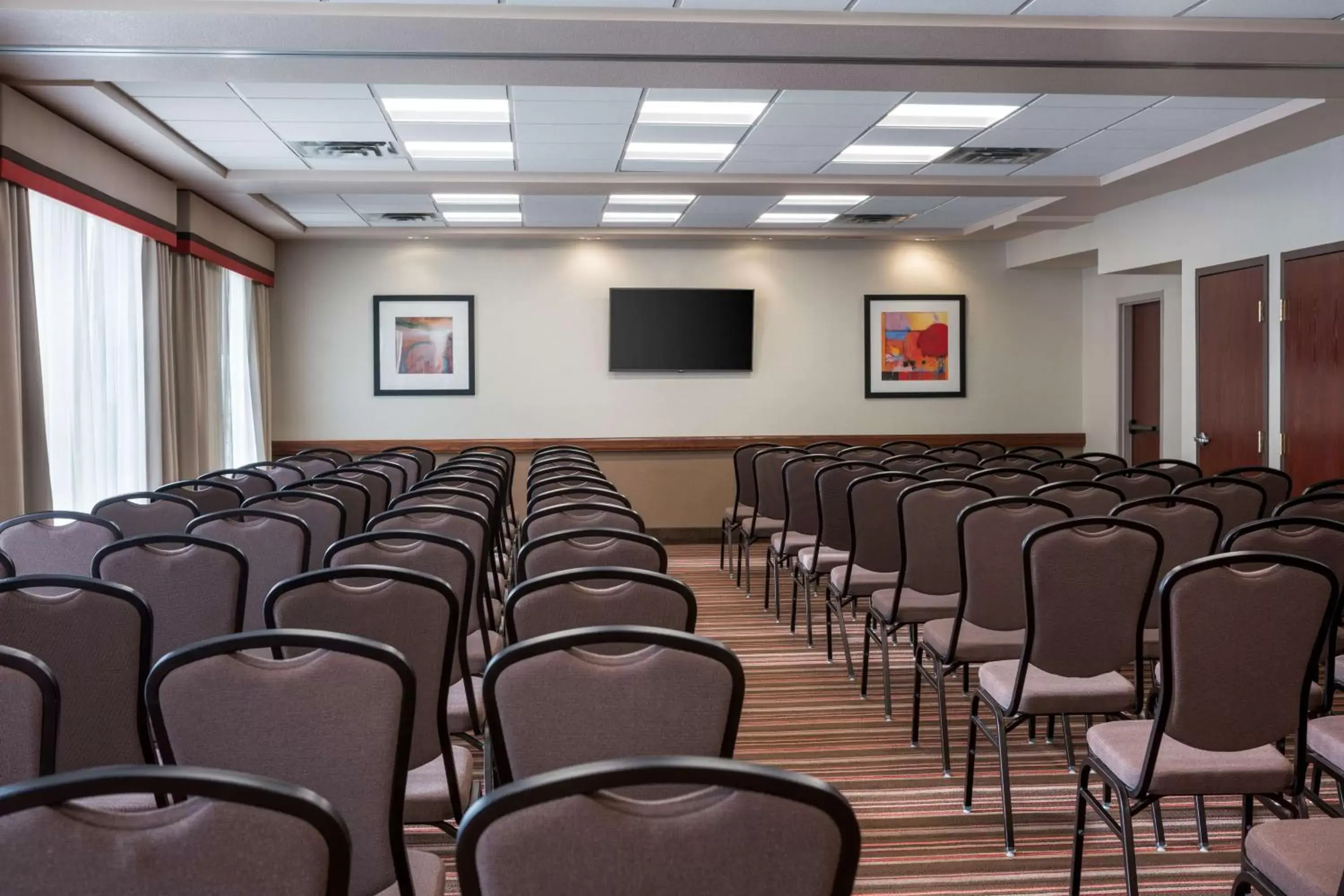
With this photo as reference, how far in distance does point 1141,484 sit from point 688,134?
11.2ft

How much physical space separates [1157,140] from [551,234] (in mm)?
5937

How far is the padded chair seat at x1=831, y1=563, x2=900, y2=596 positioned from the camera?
568cm

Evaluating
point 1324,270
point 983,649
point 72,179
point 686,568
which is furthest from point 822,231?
point 983,649

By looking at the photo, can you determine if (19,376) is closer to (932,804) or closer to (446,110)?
(446,110)

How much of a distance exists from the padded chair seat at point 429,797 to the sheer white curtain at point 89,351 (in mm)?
4401

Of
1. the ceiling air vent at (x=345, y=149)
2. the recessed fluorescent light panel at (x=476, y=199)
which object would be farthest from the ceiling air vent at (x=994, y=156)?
the ceiling air vent at (x=345, y=149)

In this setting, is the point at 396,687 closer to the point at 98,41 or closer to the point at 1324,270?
the point at 98,41

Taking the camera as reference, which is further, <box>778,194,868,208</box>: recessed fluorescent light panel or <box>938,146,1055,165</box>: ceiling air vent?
<box>778,194,868,208</box>: recessed fluorescent light panel

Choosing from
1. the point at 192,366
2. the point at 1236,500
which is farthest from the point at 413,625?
the point at 192,366

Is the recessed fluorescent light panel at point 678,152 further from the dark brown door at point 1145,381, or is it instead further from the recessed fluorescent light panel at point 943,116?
the dark brown door at point 1145,381

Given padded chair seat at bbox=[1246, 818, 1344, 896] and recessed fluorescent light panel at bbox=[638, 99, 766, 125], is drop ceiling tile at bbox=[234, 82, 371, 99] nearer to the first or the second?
recessed fluorescent light panel at bbox=[638, 99, 766, 125]

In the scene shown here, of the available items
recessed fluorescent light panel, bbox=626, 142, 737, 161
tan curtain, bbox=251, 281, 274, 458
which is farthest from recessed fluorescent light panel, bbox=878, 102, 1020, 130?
tan curtain, bbox=251, 281, 274, 458

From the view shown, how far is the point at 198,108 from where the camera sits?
6418mm

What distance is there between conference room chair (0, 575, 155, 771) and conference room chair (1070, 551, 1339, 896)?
2.53 meters
